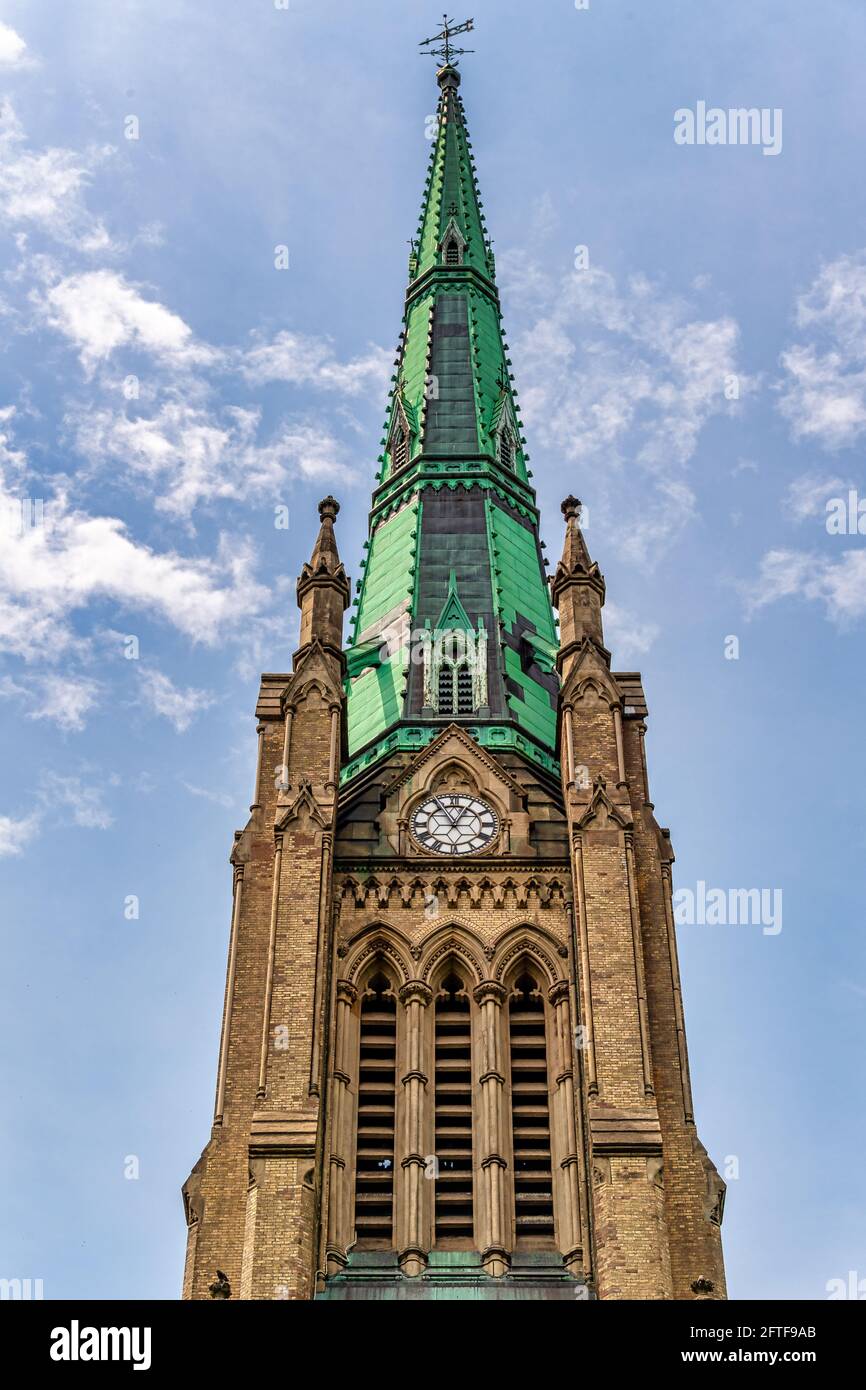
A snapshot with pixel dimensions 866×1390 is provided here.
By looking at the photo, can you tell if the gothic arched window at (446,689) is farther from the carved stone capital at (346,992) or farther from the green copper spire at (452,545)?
the carved stone capital at (346,992)

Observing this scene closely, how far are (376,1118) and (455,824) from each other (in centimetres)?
718

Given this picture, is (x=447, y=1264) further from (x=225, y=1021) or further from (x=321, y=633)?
(x=321, y=633)

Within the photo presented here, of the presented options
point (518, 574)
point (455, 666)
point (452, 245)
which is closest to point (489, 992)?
point (455, 666)

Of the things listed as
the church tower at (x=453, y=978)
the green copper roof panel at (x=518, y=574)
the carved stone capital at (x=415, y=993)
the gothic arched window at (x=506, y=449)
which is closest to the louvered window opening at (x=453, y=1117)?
the church tower at (x=453, y=978)

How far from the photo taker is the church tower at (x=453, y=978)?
39219 mm

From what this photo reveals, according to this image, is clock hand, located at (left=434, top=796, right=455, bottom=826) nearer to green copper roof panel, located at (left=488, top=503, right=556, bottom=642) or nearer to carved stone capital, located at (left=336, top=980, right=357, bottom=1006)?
carved stone capital, located at (left=336, top=980, right=357, bottom=1006)

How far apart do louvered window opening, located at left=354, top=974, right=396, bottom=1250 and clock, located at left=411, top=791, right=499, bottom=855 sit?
3381 millimetres

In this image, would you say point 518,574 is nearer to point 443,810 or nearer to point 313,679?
point 313,679

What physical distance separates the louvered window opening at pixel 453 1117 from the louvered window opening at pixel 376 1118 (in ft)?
2.82

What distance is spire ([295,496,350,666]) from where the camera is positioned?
4884 cm
